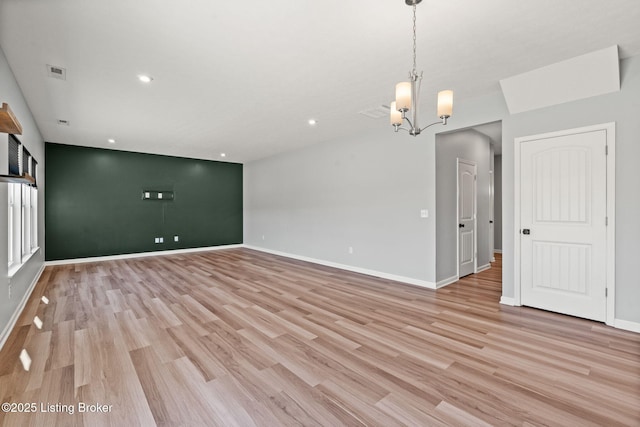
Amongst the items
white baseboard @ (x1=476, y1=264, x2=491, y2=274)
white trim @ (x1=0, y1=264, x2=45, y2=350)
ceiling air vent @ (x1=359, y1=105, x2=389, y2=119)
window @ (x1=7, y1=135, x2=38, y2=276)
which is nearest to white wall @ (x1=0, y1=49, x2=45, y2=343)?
white trim @ (x1=0, y1=264, x2=45, y2=350)

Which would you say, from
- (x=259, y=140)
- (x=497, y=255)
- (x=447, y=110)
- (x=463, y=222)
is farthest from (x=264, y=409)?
(x=497, y=255)

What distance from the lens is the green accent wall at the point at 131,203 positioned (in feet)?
21.7

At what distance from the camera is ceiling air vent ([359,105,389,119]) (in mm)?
4314

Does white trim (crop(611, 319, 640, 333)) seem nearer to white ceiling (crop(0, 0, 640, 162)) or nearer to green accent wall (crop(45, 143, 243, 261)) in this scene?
white ceiling (crop(0, 0, 640, 162))

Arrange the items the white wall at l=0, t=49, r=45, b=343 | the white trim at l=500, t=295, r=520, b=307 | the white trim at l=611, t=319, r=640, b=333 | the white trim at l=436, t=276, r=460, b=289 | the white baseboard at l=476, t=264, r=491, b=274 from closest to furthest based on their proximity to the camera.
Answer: the white wall at l=0, t=49, r=45, b=343, the white trim at l=611, t=319, r=640, b=333, the white trim at l=500, t=295, r=520, b=307, the white trim at l=436, t=276, r=460, b=289, the white baseboard at l=476, t=264, r=491, b=274

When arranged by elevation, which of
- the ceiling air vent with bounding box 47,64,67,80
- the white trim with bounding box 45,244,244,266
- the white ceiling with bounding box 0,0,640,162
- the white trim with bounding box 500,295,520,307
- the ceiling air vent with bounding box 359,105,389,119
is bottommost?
the white trim with bounding box 500,295,520,307

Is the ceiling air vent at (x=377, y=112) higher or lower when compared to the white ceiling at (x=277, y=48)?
higher

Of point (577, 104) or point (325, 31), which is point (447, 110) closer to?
point (325, 31)

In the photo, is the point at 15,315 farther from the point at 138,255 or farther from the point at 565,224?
the point at 565,224

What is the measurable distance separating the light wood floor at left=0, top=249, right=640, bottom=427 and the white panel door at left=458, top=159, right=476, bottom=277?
46.5 inches

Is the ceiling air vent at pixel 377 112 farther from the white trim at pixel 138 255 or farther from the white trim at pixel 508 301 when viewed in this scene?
the white trim at pixel 138 255

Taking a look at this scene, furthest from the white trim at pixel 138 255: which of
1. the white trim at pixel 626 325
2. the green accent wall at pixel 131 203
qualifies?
the white trim at pixel 626 325

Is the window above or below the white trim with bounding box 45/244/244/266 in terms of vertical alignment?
above

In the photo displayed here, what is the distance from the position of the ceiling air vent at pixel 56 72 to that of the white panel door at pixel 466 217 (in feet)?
18.6
